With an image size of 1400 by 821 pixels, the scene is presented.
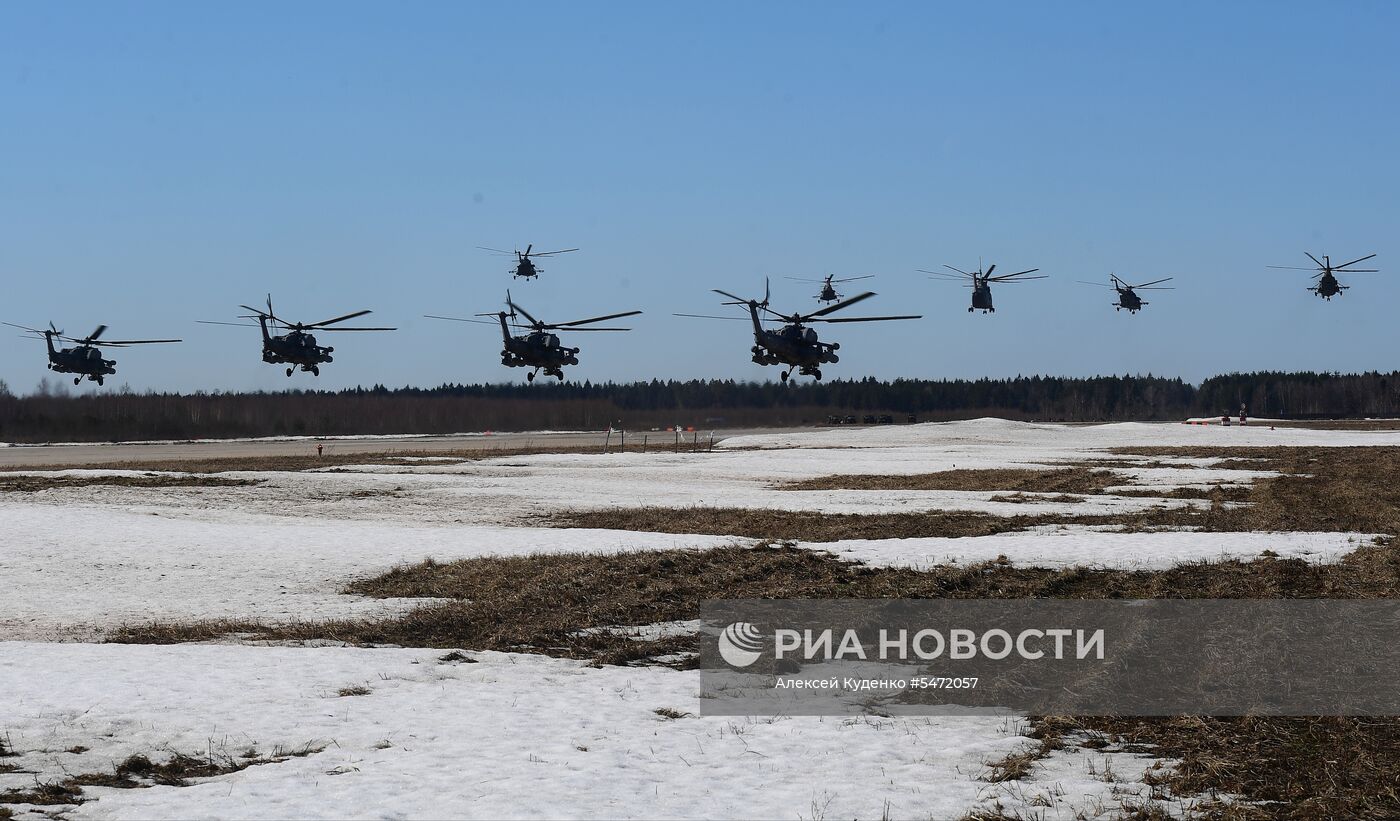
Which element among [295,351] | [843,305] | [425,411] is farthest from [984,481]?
[425,411]

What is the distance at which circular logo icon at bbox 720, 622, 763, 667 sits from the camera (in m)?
14.4

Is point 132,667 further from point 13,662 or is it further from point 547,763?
point 547,763

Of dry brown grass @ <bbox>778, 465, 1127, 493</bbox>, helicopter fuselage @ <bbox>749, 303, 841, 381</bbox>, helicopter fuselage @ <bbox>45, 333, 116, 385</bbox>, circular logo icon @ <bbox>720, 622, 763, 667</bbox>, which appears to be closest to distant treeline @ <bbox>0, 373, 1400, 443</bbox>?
helicopter fuselage @ <bbox>45, 333, 116, 385</bbox>

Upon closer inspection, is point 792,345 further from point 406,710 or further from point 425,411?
point 425,411

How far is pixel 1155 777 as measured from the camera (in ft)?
30.8

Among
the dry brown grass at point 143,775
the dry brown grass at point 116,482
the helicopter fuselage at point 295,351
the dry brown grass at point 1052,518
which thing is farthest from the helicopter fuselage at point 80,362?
the dry brown grass at point 143,775

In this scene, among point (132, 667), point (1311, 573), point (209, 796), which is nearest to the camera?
point (209, 796)

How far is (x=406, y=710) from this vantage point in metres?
11.8

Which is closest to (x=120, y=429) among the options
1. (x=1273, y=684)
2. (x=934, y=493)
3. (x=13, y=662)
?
(x=934, y=493)

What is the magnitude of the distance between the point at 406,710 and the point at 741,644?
15.4 ft

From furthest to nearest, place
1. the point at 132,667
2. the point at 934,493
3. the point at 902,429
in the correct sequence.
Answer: the point at 902,429 < the point at 934,493 < the point at 132,667

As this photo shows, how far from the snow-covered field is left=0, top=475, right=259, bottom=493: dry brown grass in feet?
27.6

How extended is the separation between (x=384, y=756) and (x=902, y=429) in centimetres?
8356

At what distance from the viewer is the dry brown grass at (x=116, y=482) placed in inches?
1401
